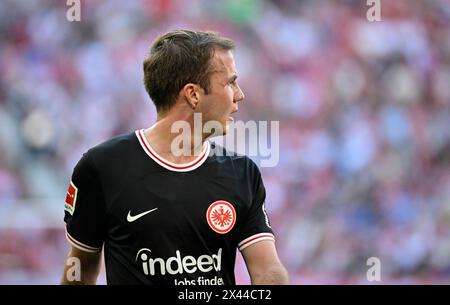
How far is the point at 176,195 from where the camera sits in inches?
132

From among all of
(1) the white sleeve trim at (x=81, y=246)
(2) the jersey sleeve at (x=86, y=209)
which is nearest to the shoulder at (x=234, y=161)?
(2) the jersey sleeve at (x=86, y=209)

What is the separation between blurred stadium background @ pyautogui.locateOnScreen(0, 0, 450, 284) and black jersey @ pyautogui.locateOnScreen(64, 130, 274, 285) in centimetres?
453

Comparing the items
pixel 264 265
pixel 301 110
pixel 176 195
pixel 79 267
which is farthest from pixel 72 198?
pixel 301 110

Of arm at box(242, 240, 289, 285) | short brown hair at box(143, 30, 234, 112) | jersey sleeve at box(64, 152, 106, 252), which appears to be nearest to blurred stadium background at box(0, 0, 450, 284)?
jersey sleeve at box(64, 152, 106, 252)

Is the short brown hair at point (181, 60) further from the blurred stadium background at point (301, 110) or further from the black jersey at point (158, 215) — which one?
the blurred stadium background at point (301, 110)

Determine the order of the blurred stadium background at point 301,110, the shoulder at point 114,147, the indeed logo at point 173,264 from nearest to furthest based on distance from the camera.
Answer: the indeed logo at point 173,264 → the shoulder at point 114,147 → the blurred stadium background at point 301,110

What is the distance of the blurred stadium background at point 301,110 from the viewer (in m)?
8.30

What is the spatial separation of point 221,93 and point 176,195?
1.64ft

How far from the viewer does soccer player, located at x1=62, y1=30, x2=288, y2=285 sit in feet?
10.8

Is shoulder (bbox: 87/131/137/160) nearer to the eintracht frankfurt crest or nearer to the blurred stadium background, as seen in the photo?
the eintracht frankfurt crest

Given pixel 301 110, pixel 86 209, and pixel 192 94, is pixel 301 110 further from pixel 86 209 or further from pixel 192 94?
pixel 86 209

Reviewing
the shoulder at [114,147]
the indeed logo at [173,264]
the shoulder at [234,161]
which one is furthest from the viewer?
the shoulder at [234,161]

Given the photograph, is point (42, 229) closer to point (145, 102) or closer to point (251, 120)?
point (145, 102)

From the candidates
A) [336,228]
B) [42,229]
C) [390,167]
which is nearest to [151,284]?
[42,229]
